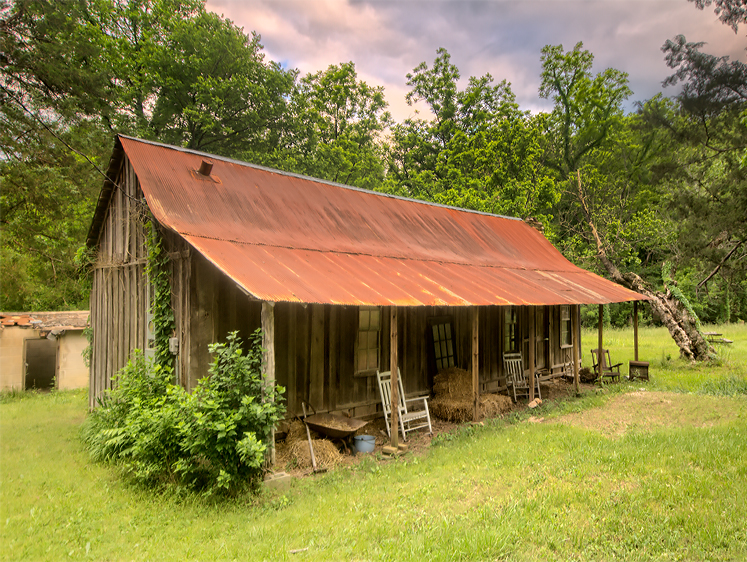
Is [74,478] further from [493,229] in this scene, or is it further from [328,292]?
[493,229]

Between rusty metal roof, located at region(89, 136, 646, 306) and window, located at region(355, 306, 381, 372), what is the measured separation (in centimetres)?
103

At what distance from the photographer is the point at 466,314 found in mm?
12016

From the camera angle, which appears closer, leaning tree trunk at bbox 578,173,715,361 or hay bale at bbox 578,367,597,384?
hay bale at bbox 578,367,597,384

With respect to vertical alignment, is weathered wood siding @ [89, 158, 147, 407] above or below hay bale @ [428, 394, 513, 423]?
above

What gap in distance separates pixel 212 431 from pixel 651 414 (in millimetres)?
8721

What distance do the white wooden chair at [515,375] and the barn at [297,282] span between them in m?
0.53

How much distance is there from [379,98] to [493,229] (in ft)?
66.6

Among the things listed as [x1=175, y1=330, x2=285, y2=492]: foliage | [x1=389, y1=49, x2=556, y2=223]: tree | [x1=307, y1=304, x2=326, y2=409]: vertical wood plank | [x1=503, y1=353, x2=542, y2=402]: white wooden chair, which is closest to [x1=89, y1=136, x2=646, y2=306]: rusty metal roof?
[x1=307, y1=304, x2=326, y2=409]: vertical wood plank

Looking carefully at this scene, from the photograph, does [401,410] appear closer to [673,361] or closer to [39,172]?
[39,172]

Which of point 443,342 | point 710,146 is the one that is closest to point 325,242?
point 443,342

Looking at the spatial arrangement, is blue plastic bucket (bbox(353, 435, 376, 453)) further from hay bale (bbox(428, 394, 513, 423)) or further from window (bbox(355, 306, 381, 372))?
hay bale (bbox(428, 394, 513, 423))

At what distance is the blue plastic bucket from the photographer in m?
7.82

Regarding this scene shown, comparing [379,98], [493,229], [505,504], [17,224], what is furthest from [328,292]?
[379,98]

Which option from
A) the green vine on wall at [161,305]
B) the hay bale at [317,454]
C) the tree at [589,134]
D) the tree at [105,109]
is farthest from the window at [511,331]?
the tree at [589,134]
